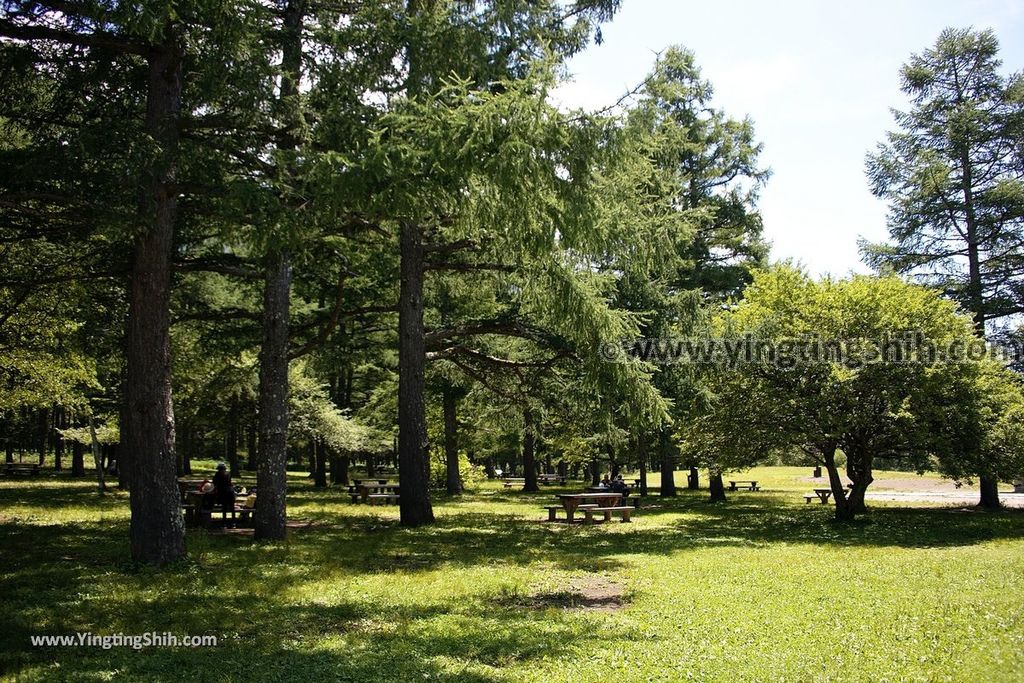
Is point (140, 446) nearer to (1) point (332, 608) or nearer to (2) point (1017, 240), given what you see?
(1) point (332, 608)

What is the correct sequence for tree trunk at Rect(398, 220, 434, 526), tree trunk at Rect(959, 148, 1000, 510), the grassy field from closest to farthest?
the grassy field → tree trunk at Rect(398, 220, 434, 526) → tree trunk at Rect(959, 148, 1000, 510)

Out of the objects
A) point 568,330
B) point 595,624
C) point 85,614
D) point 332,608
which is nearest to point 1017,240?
point 568,330

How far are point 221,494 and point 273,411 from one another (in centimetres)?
332

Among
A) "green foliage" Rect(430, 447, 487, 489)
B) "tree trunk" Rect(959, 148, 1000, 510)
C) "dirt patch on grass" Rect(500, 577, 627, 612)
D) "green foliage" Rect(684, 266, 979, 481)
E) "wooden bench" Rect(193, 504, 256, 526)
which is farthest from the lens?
"green foliage" Rect(430, 447, 487, 489)

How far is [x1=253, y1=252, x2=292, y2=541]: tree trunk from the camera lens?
40.9ft

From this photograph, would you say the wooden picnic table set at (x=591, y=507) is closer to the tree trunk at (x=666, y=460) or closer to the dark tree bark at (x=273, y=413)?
the tree trunk at (x=666, y=460)

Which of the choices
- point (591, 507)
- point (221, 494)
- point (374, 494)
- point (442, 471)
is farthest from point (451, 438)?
point (221, 494)

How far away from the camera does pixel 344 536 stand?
13.6 meters

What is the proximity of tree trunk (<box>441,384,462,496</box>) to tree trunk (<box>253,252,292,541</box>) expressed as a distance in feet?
47.9

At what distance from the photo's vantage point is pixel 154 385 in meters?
9.55

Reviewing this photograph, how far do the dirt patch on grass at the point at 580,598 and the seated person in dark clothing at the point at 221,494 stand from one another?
8.24 metres

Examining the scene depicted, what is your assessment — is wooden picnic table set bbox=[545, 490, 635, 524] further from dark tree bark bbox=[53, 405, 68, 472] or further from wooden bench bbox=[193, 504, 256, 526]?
dark tree bark bbox=[53, 405, 68, 472]

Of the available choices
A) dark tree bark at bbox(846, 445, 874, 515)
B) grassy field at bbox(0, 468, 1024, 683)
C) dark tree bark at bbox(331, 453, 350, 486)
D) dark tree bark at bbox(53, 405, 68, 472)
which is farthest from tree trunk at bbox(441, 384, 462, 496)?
dark tree bark at bbox(53, 405, 68, 472)

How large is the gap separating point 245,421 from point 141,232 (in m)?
21.7
